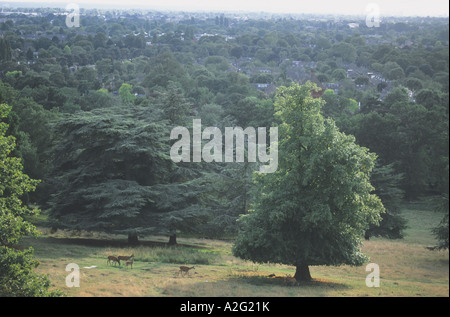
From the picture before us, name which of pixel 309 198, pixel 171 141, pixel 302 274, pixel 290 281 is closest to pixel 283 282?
pixel 290 281

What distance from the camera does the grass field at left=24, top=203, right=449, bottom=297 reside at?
17312 mm

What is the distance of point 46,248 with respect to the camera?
2744cm

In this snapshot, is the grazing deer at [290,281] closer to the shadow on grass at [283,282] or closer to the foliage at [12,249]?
the shadow on grass at [283,282]

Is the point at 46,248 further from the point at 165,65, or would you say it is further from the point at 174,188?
the point at 165,65

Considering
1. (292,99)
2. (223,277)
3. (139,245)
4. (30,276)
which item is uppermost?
(292,99)

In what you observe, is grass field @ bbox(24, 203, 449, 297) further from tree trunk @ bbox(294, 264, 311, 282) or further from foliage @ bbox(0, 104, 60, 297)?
foliage @ bbox(0, 104, 60, 297)

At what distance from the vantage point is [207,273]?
2303 cm

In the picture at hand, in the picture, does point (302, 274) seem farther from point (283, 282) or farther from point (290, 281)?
point (283, 282)

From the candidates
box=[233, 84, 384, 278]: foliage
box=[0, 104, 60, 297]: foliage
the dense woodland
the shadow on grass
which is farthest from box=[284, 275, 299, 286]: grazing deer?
box=[0, 104, 60, 297]: foliage

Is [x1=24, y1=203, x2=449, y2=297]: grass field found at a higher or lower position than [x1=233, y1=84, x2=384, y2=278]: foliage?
lower

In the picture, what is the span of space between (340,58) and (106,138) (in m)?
132

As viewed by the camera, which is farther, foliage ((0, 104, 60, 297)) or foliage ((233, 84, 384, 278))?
foliage ((233, 84, 384, 278))

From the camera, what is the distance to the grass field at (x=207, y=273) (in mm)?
17312

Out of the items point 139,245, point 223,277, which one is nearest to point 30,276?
point 223,277
